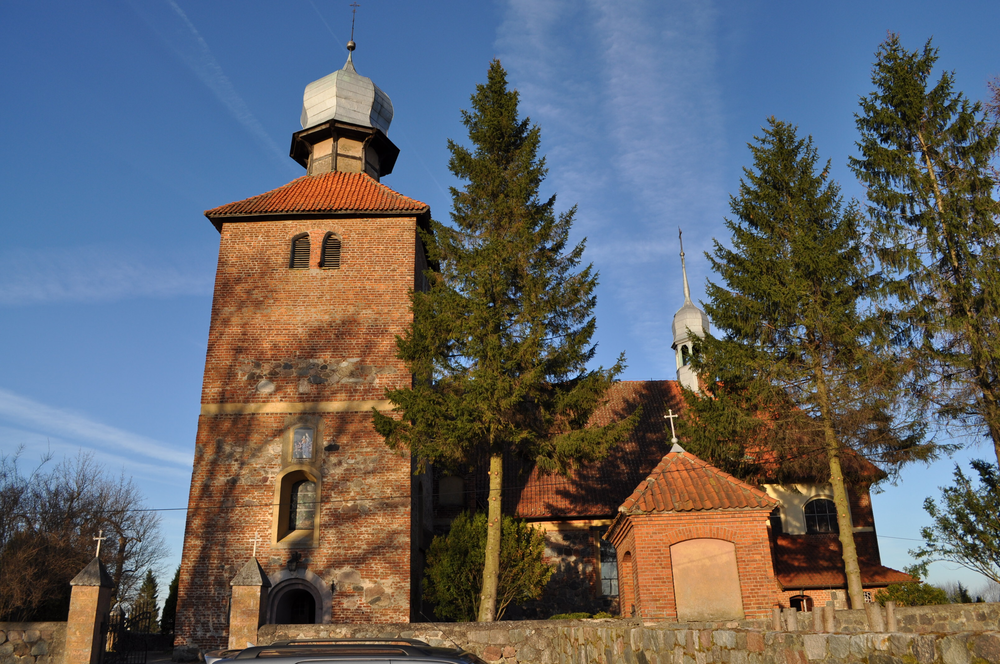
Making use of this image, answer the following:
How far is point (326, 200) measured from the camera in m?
19.3

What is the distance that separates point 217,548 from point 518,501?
801 centimetres

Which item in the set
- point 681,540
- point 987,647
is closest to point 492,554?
point 681,540

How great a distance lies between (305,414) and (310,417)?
0.47 feet

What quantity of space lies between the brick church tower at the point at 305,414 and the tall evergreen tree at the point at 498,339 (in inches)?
64.3

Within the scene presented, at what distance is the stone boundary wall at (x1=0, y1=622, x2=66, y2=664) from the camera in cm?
1225

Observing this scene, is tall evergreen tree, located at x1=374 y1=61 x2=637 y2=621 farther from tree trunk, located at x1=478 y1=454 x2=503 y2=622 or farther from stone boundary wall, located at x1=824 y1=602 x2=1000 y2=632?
→ stone boundary wall, located at x1=824 y1=602 x2=1000 y2=632

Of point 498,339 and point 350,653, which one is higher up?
point 498,339

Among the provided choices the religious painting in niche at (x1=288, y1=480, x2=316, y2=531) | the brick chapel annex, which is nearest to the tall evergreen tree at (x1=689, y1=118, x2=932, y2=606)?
the brick chapel annex

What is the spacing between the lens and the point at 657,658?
22.8 ft

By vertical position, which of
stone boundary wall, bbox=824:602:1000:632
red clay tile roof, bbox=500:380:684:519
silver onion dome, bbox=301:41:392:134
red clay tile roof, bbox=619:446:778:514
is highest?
silver onion dome, bbox=301:41:392:134

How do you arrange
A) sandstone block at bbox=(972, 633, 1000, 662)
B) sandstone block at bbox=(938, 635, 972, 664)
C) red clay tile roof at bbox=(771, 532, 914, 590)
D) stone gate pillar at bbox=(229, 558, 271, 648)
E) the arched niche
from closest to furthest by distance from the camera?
sandstone block at bbox=(972, 633, 1000, 662)
sandstone block at bbox=(938, 635, 972, 664)
the arched niche
stone gate pillar at bbox=(229, 558, 271, 648)
red clay tile roof at bbox=(771, 532, 914, 590)

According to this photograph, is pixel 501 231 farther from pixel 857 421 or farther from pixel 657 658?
pixel 657 658

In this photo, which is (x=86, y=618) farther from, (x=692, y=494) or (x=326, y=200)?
(x=326, y=200)

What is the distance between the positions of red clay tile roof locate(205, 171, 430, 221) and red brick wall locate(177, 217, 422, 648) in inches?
13.9
